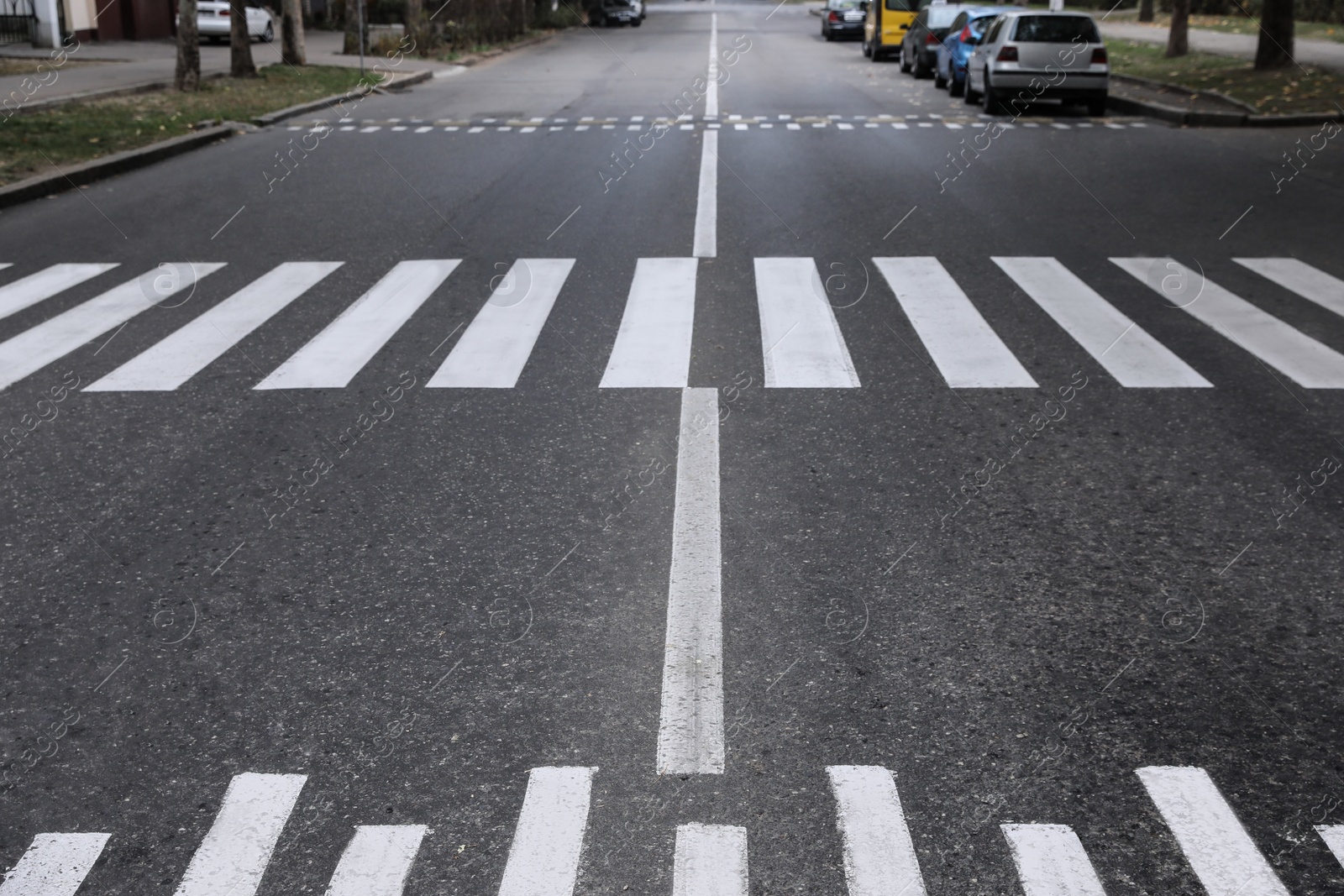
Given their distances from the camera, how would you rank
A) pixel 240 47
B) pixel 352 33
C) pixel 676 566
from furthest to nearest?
1. pixel 352 33
2. pixel 240 47
3. pixel 676 566

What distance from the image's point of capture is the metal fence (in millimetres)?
35062

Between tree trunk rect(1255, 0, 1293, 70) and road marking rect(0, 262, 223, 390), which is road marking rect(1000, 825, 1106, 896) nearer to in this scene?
road marking rect(0, 262, 223, 390)

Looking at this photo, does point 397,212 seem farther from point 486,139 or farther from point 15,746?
point 15,746

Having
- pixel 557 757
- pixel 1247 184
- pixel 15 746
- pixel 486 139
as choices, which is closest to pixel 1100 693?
pixel 557 757

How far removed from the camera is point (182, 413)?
23.6 feet

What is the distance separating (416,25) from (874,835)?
1502 inches

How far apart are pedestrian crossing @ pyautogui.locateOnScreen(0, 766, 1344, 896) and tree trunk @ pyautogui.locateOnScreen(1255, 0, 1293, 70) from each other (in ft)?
78.3

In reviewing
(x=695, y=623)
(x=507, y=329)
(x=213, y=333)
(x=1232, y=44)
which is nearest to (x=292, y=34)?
(x=1232, y=44)

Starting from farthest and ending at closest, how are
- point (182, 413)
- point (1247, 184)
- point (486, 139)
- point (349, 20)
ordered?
point (349, 20) < point (486, 139) < point (1247, 184) < point (182, 413)

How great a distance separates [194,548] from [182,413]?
1904 mm

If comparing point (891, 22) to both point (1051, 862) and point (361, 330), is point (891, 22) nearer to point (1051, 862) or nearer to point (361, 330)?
point (361, 330)

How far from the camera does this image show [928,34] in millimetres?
30406

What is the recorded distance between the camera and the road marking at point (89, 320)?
8281mm

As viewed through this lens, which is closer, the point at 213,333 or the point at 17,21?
the point at 213,333
